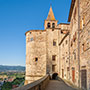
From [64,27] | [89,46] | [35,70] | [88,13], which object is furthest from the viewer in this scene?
[64,27]

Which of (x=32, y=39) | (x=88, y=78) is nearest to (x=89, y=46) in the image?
(x=88, y=78)

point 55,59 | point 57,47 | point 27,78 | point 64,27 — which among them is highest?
point 64,27

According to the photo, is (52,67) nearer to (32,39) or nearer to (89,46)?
(32,39)

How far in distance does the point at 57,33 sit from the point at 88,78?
802 inches

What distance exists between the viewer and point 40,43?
2859cm

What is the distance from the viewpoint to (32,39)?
29.0 meters

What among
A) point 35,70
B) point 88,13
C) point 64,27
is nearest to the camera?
point 88,13

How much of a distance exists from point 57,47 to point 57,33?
312 cm

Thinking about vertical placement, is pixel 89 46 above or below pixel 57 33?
below

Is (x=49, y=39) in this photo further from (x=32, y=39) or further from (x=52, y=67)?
(x=52, y=67)

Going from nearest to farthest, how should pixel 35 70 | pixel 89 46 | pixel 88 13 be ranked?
pixel 89 46 < pixel 88 13 < pixel 35 70

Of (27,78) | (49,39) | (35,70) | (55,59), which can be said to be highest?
(49,39)

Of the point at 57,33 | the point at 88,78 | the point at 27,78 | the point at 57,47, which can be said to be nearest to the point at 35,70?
the point at 27,78

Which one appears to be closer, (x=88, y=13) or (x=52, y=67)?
(x=88, y=13)
